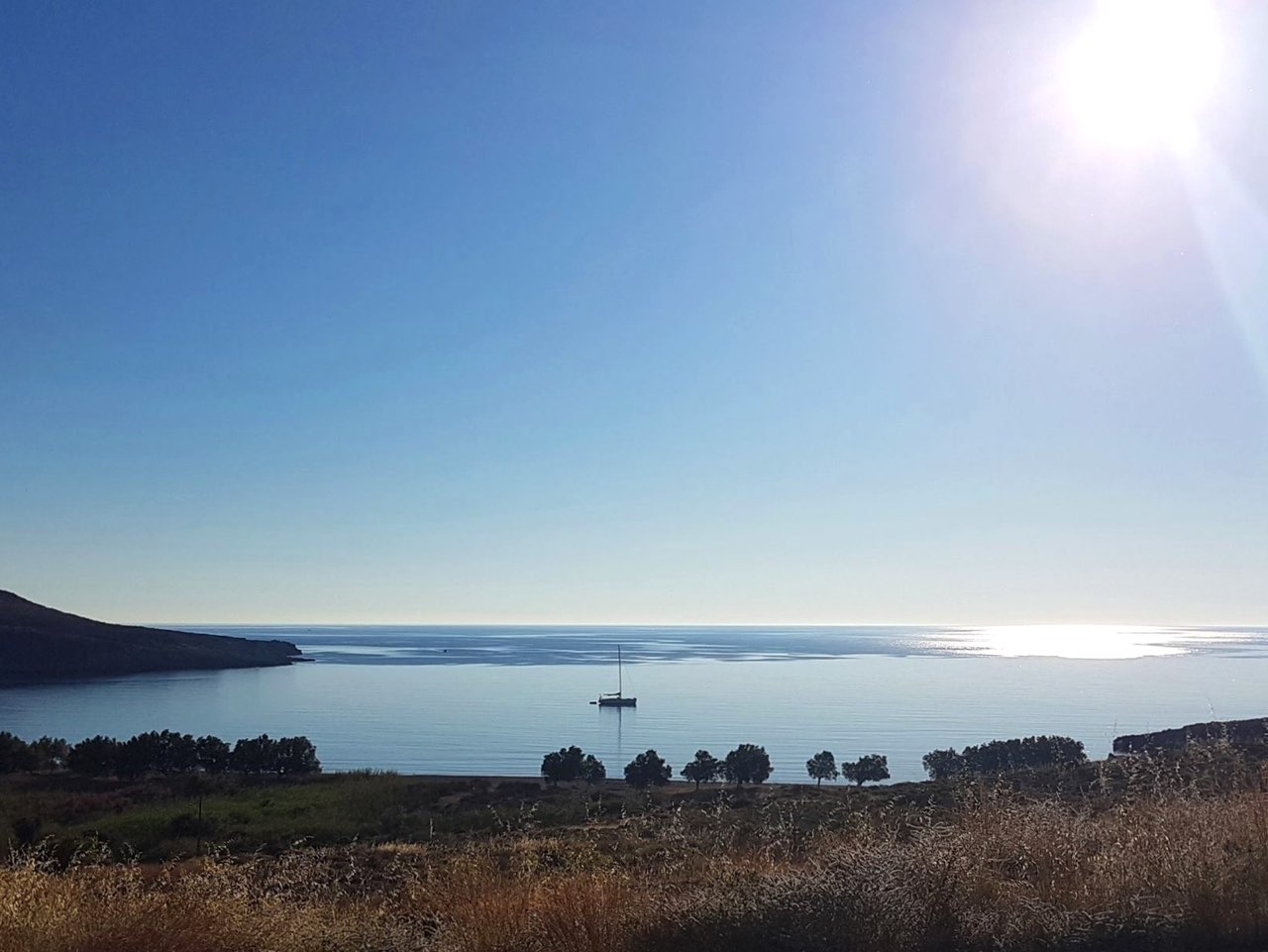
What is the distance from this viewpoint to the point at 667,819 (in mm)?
12258

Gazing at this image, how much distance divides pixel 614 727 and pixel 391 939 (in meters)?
63.9

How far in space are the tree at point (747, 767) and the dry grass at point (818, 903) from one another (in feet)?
105

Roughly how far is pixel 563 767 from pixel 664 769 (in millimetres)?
4120

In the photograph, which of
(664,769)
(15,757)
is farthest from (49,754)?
(664,769)

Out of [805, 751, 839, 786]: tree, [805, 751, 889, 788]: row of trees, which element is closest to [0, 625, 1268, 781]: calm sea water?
[805, 751, 839, 786]: tree

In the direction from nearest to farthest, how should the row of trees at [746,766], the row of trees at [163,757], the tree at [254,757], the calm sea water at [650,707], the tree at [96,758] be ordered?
the row of trees at [746,766], the row of trees at [163,757], the tree at [96,758], the tree at [254,757], the calm sea water at [650,707]

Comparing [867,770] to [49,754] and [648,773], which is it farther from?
[49,754]

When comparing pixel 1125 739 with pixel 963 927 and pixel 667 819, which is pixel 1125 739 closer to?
pixel 667 819

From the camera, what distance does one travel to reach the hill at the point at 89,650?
4316 inches

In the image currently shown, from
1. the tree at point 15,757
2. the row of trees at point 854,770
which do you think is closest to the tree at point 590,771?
the row of trees at point 854,770

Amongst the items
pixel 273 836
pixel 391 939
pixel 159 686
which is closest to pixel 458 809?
pixel 273 836

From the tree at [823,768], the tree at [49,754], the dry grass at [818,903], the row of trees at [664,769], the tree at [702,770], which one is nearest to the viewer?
the dry grass at [818,903]

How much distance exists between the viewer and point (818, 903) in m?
4.44

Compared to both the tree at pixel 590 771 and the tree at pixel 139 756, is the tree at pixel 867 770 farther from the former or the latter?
the tree at pixel 139 756
